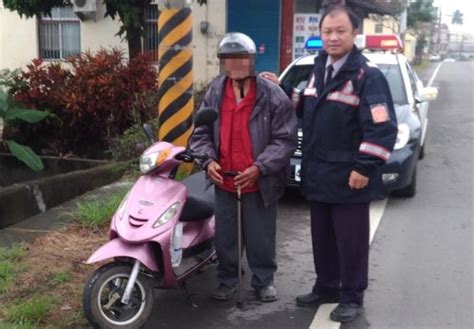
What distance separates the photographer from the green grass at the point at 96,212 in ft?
19.0

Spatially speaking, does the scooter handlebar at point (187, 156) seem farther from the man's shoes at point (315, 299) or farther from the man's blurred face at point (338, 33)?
the man's shoes at point (315, 299)

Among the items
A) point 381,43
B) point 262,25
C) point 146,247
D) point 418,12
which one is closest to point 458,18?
point 418,12

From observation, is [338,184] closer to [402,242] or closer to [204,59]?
[402,242]

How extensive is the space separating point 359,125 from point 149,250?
1476 mm

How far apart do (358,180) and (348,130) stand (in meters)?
0.32

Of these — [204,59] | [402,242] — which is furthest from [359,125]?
[204,59]

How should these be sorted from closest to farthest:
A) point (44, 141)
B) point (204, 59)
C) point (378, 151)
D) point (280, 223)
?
point (378, 151)
point (280, 223)
point (44, 141)
point (204, 59)

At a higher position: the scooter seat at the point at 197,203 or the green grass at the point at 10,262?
the scooter seat at the point at 197,203

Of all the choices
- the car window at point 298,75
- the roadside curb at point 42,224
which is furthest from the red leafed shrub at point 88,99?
the roadside curb at point 42,224

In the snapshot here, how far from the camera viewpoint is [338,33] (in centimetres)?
385

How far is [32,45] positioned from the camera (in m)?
16.3

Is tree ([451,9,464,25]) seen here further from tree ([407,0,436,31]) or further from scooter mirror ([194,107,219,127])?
scooter mirror ([194,107,219,127])

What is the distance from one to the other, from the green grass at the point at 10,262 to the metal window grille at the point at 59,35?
11.7 metres

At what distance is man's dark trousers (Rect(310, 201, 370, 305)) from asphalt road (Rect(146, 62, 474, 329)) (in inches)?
9.1
